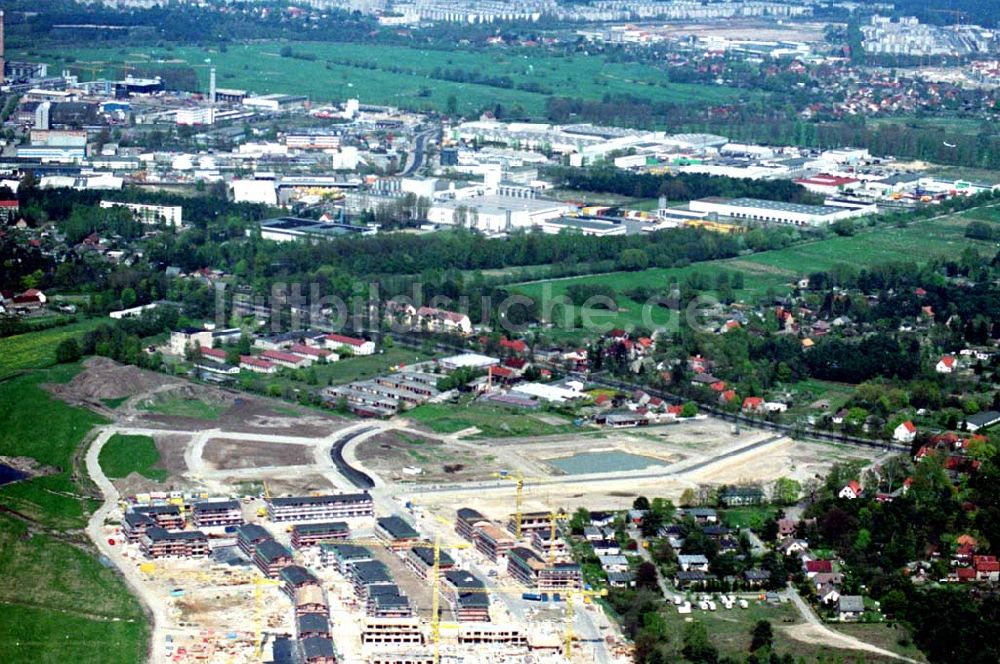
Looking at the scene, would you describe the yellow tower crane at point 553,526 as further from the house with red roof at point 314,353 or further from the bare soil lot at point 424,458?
the house with red roof at point 314,353

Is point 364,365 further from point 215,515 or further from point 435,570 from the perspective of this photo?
point 435,570

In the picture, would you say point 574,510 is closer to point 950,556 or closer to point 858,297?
point 950,556

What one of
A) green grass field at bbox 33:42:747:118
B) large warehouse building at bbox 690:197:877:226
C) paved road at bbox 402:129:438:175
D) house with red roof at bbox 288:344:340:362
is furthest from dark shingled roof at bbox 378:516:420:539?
green grass field at bbox 33:42:747:118

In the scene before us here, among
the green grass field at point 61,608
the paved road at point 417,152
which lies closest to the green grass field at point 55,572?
the green grass field at point 61,608

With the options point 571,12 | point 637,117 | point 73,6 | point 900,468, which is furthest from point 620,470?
point 571,12

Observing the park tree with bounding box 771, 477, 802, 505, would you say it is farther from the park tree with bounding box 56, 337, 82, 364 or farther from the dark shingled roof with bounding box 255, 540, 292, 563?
the park tree with bounding box 56, 337, 82, 364
